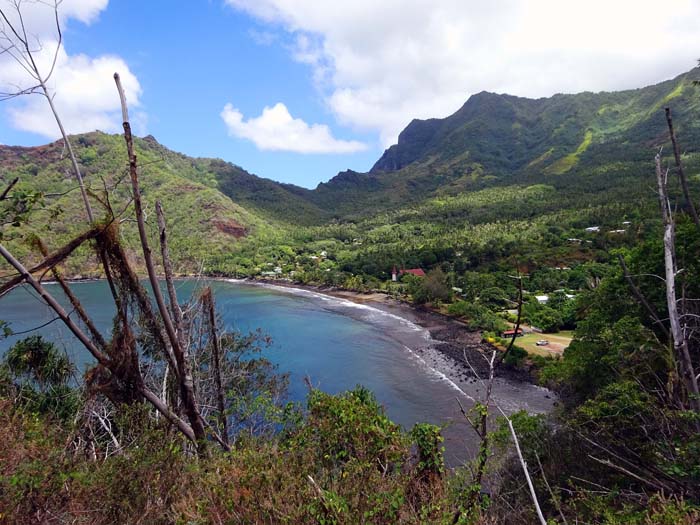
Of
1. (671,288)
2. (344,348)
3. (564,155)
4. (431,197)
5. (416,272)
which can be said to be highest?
(564,155)

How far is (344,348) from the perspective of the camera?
115 ft

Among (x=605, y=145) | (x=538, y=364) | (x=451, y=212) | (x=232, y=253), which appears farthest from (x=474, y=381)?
(x=605, y=145)

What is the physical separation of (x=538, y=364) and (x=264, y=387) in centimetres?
1928

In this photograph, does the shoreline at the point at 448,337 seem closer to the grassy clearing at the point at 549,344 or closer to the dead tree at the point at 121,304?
the grassy clearing at the point at 549,344

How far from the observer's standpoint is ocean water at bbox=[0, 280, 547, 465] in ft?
74.6

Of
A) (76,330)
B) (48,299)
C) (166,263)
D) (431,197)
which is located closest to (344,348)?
(166,263)

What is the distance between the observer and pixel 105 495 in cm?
399

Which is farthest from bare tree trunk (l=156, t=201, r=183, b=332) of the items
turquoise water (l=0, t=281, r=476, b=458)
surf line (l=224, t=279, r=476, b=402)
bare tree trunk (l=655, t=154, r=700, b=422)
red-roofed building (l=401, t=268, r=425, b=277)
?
red-roofed building (l=401, t=268, r=425, b=277)

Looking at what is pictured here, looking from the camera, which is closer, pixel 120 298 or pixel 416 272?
pixel 120 298

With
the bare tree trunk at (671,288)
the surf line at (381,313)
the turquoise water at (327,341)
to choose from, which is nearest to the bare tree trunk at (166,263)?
the bare tree trunk at (671,288)

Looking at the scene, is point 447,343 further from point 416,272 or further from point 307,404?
Result: point 307,404

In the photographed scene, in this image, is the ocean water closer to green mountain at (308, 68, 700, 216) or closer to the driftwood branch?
the driftwood branch

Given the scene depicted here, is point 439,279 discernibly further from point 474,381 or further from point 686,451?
point 686,451

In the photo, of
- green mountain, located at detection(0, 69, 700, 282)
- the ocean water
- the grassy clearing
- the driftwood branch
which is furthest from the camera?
green mountain, located at detection(0, 69, 700, 282)
